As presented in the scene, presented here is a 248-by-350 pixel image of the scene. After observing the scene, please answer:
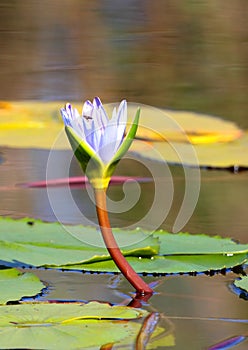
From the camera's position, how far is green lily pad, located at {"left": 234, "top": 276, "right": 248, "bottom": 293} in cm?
129

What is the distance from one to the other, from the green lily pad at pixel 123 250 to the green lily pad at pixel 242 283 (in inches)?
3.7

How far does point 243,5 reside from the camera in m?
4.40

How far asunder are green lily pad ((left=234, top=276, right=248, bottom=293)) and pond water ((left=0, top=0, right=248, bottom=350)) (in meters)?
0.02

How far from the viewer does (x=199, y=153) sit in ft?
7.80

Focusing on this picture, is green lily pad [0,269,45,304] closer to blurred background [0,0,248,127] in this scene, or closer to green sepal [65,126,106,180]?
green sepal [65,126,106,180]

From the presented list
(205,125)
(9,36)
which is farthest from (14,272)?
(9,36)

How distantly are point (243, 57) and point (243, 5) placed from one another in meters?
0.85

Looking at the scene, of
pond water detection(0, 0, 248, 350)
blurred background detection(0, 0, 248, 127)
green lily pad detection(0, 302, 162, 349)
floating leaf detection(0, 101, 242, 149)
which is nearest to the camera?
green lily pad detection(0, 302, 162, 349)

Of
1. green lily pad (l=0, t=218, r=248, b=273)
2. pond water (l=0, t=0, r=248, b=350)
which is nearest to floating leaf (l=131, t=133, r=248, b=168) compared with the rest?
pond water (l=0, t=0, r=248, b=350)

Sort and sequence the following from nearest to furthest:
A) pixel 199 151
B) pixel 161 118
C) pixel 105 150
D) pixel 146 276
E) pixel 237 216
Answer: pixel 105 150 → pixel 146 276 → pixel 237 216 → pixel 199 151 → pixel 161 118

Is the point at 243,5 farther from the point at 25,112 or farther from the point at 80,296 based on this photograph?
the point at 80,296

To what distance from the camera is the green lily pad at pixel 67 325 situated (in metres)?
1.04

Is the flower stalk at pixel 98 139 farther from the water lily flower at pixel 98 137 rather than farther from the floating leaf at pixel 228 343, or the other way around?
the floating leaf at pixel 228 343

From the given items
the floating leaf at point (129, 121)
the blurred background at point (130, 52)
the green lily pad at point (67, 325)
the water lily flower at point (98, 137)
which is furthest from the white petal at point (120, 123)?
the blurred background at point (130, 52)
